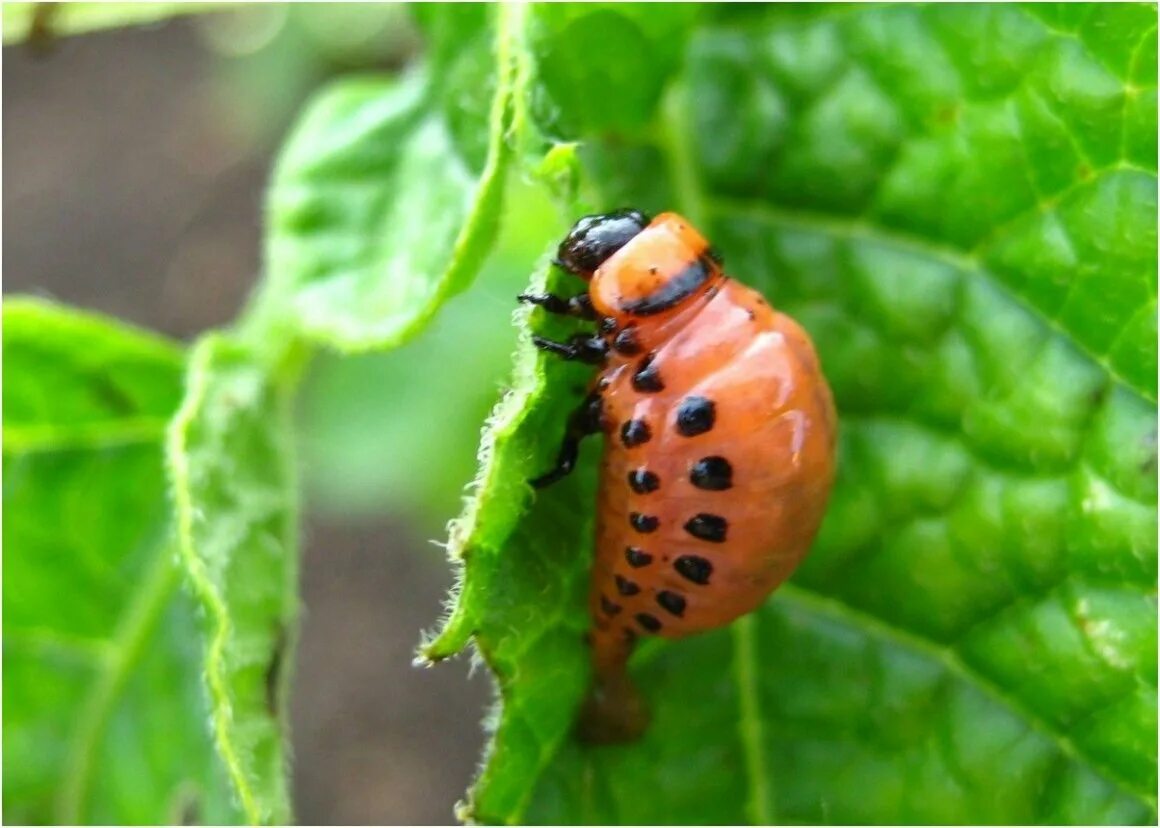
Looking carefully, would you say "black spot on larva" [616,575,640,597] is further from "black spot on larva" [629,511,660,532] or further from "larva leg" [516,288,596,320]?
"larva leg" [516,288,596,320]

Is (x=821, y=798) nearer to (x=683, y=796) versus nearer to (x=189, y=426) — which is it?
(x=683, y=796)

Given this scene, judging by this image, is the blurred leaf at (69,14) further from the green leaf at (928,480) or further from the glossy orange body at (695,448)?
the glossy orange body at (695,448)

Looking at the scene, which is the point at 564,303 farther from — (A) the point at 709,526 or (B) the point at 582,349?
(A) the point at 709,526

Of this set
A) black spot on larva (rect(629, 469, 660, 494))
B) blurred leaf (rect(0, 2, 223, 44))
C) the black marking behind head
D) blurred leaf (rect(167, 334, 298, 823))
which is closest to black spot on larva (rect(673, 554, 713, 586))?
black spot on larva (rect(629, 469, 660, 494))

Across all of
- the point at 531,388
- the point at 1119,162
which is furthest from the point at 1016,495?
the point at 531,388

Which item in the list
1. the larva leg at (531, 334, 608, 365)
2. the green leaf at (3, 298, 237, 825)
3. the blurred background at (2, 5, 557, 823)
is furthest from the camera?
the blurred background at (2, 5, 557, 823)

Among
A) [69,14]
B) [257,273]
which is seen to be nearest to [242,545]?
[69,14]
